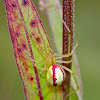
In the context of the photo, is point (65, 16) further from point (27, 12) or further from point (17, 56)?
point (17, 56)

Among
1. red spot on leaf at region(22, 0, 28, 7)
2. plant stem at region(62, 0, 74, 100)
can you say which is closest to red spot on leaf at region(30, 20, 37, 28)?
red spot on leaf at region(22, 0, 28, 7)

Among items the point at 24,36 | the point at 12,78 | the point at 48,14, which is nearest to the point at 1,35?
the point at 12,78

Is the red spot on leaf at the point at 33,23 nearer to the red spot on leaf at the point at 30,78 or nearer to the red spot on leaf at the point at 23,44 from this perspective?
the red spot on leaf at the point at 23,44

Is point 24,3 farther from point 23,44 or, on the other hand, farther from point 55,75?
point 55,75

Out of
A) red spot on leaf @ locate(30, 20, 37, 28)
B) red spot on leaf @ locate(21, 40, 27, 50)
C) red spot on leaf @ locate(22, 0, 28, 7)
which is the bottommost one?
red spot on leaf @ locate(21, 40, 27, 50)

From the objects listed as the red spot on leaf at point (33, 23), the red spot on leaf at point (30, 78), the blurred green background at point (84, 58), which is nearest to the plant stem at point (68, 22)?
the red spot on leaf at point (33, 23)

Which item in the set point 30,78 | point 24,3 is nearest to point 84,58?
point 30,78

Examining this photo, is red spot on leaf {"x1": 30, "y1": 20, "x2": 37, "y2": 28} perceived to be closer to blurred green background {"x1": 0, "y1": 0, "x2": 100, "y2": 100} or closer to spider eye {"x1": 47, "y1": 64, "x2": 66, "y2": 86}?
spider eye {"x1": 47, "y1": 64, "x2": 66, "y2": 86}
